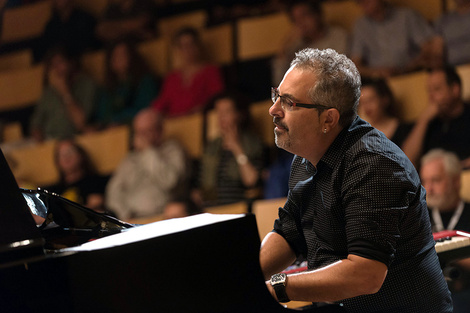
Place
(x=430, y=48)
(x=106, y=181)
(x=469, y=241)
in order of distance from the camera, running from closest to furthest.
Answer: (x=469, y=241)
(x=430, y=48)
(x=106, y=181)

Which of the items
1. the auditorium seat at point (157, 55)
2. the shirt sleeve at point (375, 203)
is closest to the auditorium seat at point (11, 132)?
the auditorium seat at point (157, 55)

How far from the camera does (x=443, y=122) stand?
3.58 m

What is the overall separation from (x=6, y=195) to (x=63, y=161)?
4212 millimetres

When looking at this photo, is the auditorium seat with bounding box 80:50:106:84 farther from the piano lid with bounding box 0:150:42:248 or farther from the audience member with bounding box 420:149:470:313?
the piano lid with bounding box 0:150:42:248

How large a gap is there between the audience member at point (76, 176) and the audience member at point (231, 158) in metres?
1.21

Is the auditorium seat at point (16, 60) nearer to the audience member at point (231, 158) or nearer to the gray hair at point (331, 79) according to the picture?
the audience member at point (231, 158)

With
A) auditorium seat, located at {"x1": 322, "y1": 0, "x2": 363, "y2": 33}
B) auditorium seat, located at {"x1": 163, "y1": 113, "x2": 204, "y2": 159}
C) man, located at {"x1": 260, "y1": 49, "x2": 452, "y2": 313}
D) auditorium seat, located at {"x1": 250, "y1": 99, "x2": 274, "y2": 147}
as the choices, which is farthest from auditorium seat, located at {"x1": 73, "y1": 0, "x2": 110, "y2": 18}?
man, located at {"x1": 260, "y1": 49, "x2": 452, "y2": 313}

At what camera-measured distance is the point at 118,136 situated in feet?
17.4

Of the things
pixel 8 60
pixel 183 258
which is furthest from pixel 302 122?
pixel 8 60

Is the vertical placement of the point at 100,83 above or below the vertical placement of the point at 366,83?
above

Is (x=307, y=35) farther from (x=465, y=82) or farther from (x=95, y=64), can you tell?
(x=95, y=64)

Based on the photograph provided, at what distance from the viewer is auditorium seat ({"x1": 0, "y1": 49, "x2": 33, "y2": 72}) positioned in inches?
243

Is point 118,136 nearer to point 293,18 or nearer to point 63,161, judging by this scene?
point 63,161

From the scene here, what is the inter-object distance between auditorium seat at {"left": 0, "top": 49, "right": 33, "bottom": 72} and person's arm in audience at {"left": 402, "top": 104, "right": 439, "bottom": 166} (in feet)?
14.4
